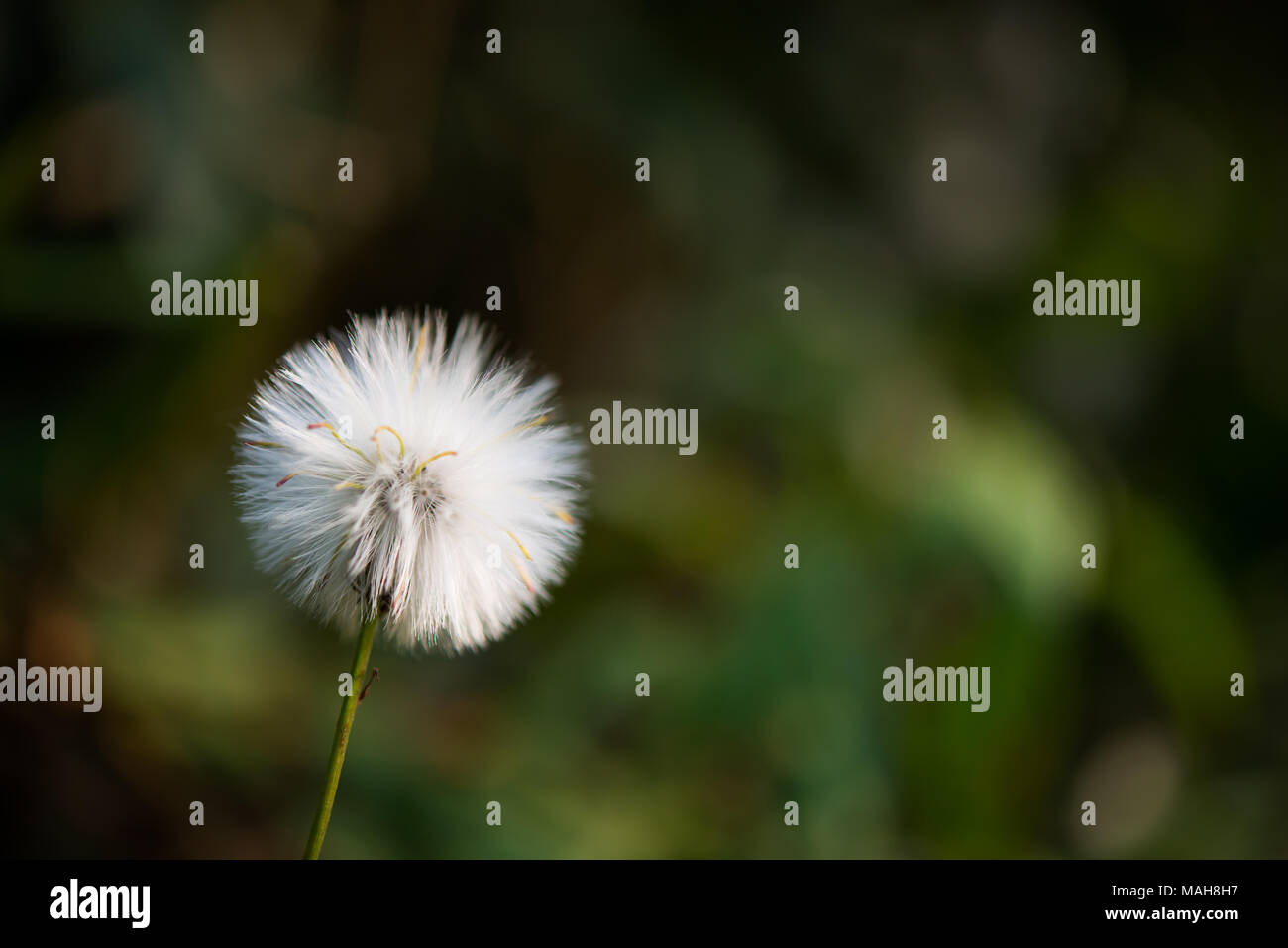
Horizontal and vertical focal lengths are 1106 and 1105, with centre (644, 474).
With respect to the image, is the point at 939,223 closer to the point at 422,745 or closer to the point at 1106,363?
the point at 1106,363

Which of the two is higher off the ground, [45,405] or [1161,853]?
[45,405]

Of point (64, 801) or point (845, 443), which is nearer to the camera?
point (64, 801)
